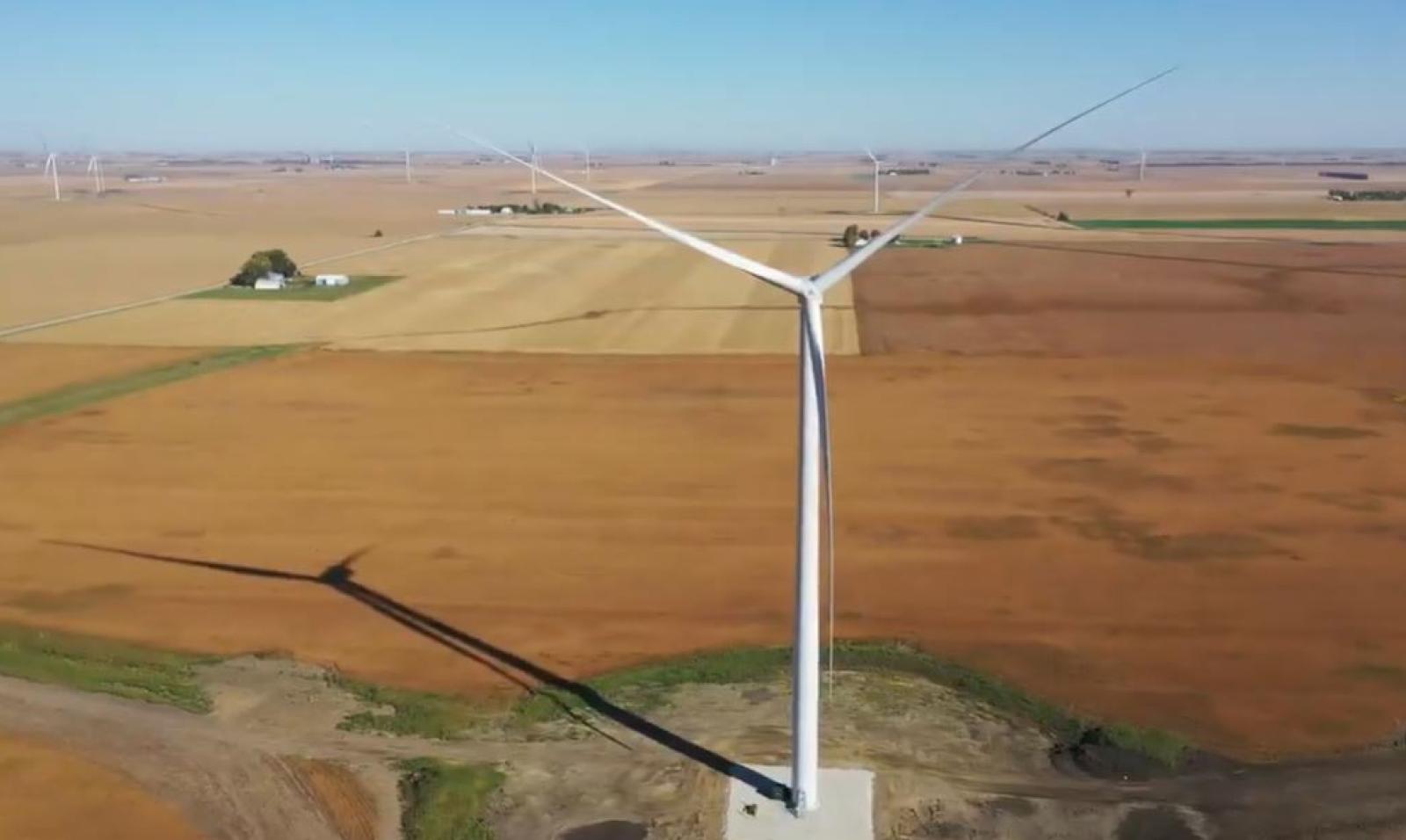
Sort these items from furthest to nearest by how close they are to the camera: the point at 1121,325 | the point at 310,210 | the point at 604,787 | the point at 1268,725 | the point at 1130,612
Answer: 1. the point at 310,210
2. the point at 1121,325
3. the point at 1130,612
4. the point at 1268,725
5. the point at 604,787

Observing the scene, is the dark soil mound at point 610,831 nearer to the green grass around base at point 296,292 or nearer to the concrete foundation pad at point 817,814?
the concrete foundation pad at point 817,814

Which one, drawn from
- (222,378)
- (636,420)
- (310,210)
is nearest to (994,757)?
(636,420)

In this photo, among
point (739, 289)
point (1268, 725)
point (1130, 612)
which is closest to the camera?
point (1268, 725)

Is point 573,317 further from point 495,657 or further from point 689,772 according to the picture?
point 689,772

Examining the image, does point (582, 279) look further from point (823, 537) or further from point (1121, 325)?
point (823, 537)

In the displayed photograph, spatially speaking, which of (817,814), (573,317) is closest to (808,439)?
(817,814)

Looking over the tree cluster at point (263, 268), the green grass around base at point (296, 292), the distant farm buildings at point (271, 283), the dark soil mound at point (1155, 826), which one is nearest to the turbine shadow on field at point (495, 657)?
the dark soil mound at point (1155, 826)

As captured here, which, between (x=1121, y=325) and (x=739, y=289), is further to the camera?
(x=739, y=289)
